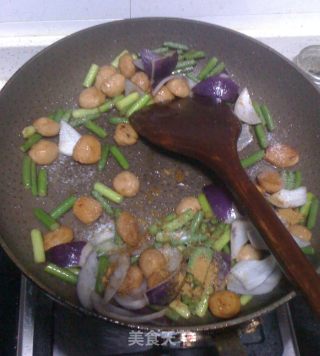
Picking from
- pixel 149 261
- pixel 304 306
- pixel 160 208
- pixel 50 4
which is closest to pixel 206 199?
pixel 160 208

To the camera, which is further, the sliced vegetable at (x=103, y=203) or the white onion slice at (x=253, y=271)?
the sliced vegetable at (x=103, y=203)

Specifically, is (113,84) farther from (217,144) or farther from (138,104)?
(217,144)

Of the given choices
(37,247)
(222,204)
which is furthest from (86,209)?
(222,204)

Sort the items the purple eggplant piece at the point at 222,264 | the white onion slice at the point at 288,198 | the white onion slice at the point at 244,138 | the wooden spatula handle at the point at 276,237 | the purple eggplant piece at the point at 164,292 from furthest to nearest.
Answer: the white onion slice at the point at 244,138, the white onion slice at the point at 288,198, the purple eggplant piece at the point at 222,264, the purple eggplant piece at the point at 164,292, the wooden spatula handle at the point at 276,237

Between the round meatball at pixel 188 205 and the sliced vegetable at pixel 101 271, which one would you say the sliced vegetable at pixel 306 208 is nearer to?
the round meatball at pixel 188 205

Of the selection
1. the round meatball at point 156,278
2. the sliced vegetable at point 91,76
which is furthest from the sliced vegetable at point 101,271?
the sliced vegetable at point 91,76

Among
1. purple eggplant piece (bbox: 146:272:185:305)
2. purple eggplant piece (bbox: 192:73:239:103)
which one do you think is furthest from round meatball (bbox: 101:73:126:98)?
purple eggplant piece (bbox: 146:272:185:305)

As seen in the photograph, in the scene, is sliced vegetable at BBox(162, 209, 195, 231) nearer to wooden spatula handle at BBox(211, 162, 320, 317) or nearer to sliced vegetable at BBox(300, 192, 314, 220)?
wooden spatula handle at BBox(211, 162, 320, 317)
